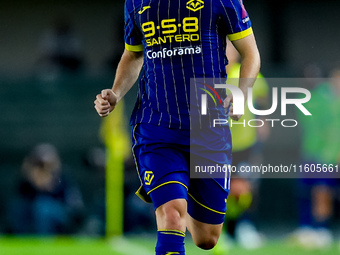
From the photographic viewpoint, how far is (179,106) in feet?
16.1

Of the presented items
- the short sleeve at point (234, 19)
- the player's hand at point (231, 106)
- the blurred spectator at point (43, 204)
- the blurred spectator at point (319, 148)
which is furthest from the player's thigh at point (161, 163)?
the blurred spectator at point (319, 148)

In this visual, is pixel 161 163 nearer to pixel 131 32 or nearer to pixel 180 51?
pixel 180 51

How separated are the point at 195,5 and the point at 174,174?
1046 millimetres

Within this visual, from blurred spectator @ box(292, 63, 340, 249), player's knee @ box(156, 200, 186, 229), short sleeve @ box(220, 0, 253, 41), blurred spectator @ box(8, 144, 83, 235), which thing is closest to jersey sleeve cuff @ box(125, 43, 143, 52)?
short sleeve @ box(220, 0, 253, 41)

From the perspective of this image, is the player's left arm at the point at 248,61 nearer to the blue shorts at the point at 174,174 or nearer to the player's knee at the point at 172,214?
the blue shorts at the point at 174,174

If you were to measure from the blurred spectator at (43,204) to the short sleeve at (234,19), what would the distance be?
16.9 ft

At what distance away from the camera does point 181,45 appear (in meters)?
4.91

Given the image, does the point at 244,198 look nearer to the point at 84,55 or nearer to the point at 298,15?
the point at 84,55

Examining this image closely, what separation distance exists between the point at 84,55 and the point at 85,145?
3.89m

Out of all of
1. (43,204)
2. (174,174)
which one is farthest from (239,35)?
(43,204)

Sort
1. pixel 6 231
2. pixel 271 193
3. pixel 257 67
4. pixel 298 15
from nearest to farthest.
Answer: pixel 257 67 → pixel 6 231 → pixel 271 193 → pixel 298 15

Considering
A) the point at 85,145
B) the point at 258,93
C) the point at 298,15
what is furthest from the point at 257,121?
the point at 298,15

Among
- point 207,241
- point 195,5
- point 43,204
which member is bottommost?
point 43,204

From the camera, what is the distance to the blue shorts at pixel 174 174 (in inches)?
184
